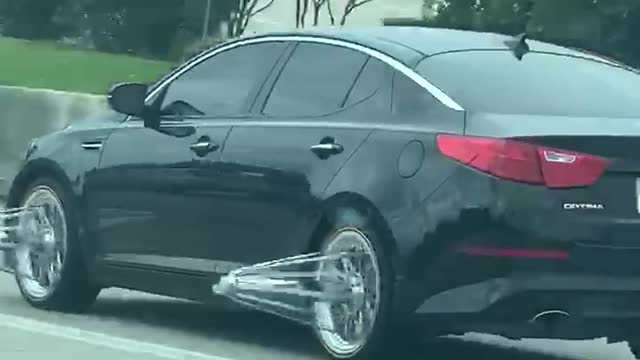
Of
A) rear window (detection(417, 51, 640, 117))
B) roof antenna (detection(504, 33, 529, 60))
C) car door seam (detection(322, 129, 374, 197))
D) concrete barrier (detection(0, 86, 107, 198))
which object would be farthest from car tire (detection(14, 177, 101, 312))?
concrete barrier (detection(0, 86, 107, 198))

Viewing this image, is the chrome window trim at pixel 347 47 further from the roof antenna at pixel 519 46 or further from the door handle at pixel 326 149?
the roof antenna at pixel 519 46

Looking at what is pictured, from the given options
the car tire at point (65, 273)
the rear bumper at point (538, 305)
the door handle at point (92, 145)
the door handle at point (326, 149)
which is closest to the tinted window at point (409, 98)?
the door handle at point (326, 149)

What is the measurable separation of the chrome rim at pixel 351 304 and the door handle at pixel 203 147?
104 centimetres

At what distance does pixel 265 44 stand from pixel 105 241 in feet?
4.62

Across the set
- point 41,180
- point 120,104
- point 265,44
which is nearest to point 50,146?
point 41,180

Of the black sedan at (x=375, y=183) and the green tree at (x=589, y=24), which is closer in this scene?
the black sedan at (x=375, y=183)

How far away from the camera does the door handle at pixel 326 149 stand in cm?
852

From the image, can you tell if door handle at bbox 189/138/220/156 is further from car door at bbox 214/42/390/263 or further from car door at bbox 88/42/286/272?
car door at bbox 214/42/390/263

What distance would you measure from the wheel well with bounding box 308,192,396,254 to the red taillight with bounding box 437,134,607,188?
54 cm

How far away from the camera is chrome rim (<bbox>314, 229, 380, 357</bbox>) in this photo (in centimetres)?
826

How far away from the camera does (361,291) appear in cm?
834

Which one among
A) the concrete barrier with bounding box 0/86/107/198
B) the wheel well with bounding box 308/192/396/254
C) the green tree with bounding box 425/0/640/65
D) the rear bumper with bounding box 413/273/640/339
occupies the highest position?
the wheel well with bounding box 308/192/396/254

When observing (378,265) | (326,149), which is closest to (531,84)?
(326,149)

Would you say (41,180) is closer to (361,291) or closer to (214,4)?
(361,291)
